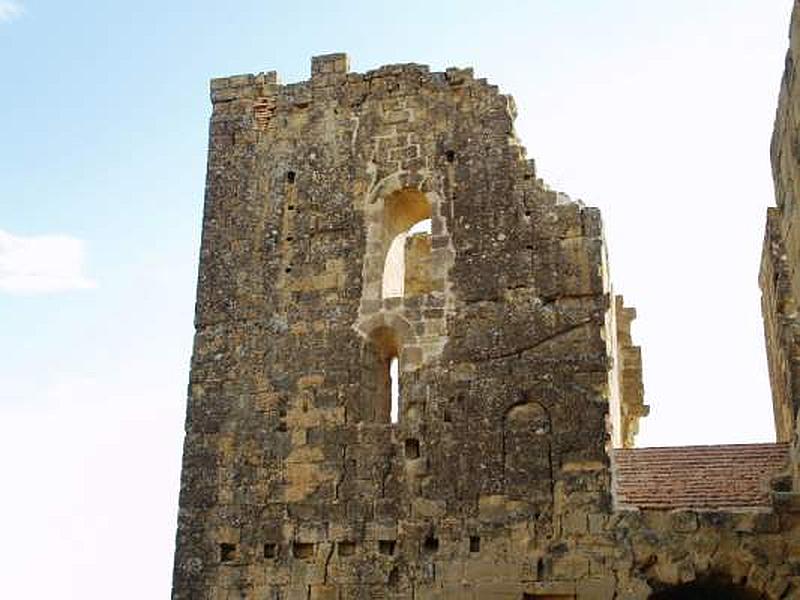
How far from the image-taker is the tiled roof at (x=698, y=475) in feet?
35.1

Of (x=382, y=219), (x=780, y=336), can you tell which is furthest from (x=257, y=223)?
(x=780, y=336)

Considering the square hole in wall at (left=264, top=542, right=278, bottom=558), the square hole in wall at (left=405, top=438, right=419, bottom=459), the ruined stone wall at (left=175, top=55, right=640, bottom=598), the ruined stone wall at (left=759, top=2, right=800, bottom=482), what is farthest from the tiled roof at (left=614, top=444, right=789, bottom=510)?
the square hole in wall at (left=264, top=542, right=278, bottom=558)

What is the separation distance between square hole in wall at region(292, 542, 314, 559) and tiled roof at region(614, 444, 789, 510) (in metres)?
3.09

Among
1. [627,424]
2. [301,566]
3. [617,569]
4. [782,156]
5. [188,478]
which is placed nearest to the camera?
[782,156]

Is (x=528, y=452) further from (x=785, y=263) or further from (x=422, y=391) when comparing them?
(x=785, y=263)

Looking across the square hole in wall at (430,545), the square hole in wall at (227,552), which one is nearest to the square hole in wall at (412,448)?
the square hole in wall at (430,545)

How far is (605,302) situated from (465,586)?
316cm

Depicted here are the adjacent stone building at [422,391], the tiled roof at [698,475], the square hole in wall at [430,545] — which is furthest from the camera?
the tiled roof at [698,475]

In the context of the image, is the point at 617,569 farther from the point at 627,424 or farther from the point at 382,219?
the point at 627,424

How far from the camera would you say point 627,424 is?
1602 centimetres

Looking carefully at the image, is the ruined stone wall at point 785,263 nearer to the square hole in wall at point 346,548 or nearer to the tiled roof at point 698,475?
the tiled roof at point 698,475

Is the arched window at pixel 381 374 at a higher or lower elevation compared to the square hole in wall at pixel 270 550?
higher

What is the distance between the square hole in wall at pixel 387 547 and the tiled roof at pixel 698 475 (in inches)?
88.3

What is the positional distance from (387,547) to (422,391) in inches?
63.7
